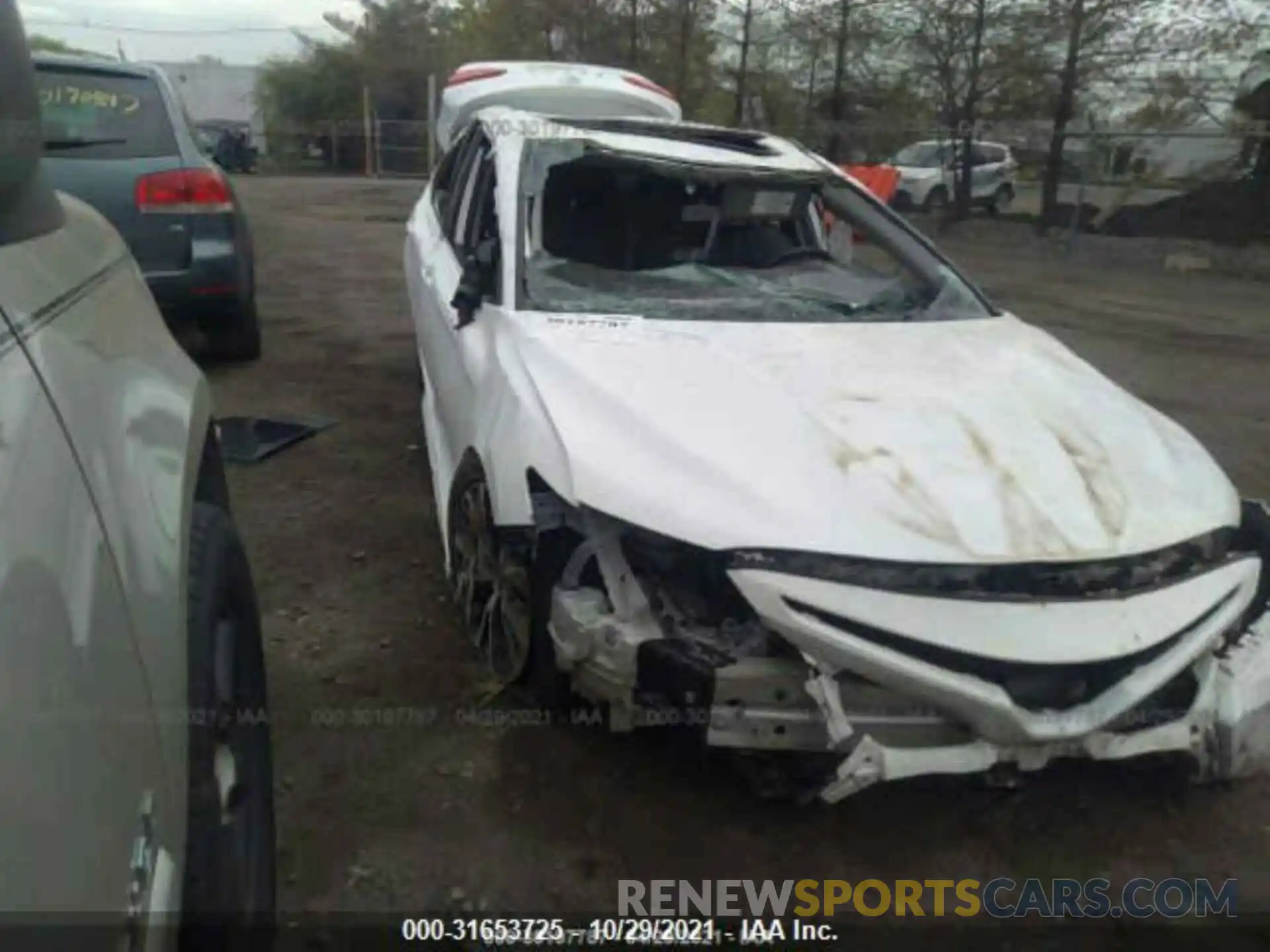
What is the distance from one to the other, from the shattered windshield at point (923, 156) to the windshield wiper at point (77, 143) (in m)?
12.7

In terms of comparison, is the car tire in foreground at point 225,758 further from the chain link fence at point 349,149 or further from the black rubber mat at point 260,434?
the chain link fence at point 349,149

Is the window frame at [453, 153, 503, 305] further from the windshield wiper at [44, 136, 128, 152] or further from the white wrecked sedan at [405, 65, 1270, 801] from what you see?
the windshield wiper at [44, 136, 128, 152]

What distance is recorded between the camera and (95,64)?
5.25m

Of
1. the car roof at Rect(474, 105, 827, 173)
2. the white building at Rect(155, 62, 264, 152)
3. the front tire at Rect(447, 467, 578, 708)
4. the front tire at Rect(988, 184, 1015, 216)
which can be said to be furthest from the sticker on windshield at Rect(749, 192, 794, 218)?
the white building at Rect(155, 62, 264, 152)

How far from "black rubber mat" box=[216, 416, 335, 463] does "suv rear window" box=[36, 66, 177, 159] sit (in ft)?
4.51

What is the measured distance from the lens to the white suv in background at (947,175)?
594 inches

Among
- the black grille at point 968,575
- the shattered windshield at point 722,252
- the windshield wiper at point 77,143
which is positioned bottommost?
the black grille at point 968,575

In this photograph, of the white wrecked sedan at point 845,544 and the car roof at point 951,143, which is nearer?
the white wrecked sedan at point 845,544

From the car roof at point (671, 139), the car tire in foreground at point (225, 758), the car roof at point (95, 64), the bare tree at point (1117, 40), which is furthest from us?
the bare tree at point (1117, 40)

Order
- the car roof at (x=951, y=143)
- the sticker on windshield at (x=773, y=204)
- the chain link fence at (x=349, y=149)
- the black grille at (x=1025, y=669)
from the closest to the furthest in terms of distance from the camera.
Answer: the black grille at (x=1025, y=669)
the sticker on windshield at (x=773, y=204)
the car roof at (x=951, y=143)
the chain link fence at (x=349, y=149)

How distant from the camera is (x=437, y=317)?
3.95 m

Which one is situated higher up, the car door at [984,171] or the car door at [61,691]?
the car door at [984,171]

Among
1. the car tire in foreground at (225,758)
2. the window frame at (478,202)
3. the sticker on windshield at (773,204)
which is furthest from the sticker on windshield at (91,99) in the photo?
the car tire in foreground at (225,758)

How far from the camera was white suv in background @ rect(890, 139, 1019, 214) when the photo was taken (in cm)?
1509
